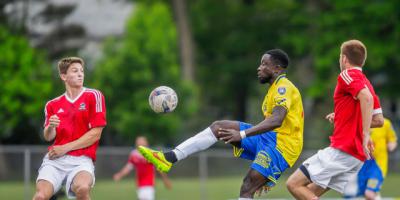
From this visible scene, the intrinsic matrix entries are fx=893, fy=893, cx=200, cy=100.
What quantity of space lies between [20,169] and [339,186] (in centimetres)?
1581

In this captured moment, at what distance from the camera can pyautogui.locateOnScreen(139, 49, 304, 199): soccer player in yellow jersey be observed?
10320mm

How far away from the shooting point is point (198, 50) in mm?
52188

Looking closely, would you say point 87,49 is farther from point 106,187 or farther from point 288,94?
point 288,94

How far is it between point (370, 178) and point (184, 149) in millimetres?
6486

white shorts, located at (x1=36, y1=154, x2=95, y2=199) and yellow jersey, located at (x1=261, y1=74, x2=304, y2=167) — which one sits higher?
yellow jersey, located at (x1=261, y1=74, x2=304, y2=167)

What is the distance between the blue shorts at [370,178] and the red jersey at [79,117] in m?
6.70

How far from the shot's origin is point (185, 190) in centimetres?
2791

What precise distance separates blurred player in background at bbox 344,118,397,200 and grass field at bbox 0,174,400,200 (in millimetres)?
8316

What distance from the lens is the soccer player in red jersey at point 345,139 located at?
10414mm

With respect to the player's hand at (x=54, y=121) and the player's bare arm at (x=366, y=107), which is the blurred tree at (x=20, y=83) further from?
the player's bare arm at (x=366, y=107)

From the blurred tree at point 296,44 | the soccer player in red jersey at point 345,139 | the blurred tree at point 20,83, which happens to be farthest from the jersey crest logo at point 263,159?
the blurred tree at point 296,44

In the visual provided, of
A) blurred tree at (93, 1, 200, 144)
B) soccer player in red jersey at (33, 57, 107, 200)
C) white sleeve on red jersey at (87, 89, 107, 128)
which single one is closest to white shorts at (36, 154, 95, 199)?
soccer player in red jersey at (33, 57, 107, 200)

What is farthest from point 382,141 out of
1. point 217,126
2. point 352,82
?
point 217,126

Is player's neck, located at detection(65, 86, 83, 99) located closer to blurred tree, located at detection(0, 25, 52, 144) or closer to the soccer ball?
the soccer ball
